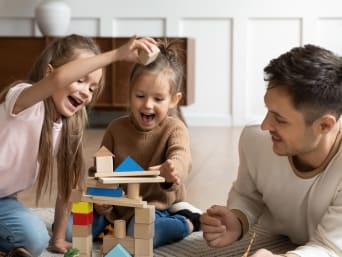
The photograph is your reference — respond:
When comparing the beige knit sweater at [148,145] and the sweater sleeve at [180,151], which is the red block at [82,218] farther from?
the beige knit sweater at [148,145]

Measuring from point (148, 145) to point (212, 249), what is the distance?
0.31m

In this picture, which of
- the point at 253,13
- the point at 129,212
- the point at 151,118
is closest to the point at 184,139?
the point at 151,118

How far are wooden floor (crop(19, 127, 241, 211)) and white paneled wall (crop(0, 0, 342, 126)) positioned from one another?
22 cm

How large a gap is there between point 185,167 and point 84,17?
118 inches

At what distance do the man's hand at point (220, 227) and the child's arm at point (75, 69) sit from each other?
455 millimetres

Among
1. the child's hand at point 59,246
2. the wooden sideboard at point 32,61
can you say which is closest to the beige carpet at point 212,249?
the child's hand at point 59,246

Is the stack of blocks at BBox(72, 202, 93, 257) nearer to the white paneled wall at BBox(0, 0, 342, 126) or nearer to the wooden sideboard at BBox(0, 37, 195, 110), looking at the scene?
the wooden sideboard at BBox(0, 37, 195, 110)

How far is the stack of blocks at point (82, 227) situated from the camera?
121 centimetres

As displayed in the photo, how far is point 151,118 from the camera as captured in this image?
5.71 ft

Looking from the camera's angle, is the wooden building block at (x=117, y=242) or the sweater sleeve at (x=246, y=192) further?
the sweater sleeve at (x=246, y=192)

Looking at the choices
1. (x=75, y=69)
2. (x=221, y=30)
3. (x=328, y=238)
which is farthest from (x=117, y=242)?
(x=221, y=30)

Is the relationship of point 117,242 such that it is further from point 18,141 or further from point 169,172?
point 18,141

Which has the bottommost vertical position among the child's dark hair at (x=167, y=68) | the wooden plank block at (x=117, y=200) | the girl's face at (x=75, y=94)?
the wooden plank block at (x=117, y=200)

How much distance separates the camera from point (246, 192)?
1670 millimetres
